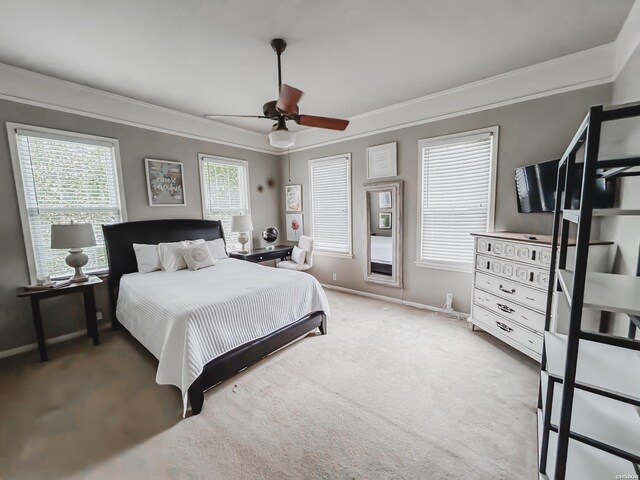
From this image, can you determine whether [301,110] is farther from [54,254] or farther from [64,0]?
[54,254]

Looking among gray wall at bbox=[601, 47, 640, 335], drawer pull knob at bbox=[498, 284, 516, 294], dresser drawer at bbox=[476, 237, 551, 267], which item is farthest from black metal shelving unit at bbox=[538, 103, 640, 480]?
drawer pull knob at bbox=[498, 284, 516, 294]

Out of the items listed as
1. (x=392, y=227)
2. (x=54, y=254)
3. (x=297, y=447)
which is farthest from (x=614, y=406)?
(x=54, y=254)

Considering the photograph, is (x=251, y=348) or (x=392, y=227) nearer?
(x=251, y=348)

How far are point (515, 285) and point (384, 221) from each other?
73.6 inches

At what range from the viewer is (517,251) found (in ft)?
8.09

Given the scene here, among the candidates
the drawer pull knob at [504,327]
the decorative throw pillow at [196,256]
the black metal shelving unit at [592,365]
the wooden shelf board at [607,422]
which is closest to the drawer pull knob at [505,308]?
the drawer pull knob at [504,327]

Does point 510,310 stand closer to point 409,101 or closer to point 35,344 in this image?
point 409,101

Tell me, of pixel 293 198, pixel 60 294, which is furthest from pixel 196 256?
pixel 293 198

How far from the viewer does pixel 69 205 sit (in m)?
3.04

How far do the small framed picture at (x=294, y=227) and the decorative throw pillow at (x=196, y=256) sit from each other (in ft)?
6.54

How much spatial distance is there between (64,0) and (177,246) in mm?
2441

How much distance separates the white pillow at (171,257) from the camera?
335 cm

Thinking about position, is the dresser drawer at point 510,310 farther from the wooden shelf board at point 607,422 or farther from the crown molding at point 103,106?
the crown molding at point 103,106

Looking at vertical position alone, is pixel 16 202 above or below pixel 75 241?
above
